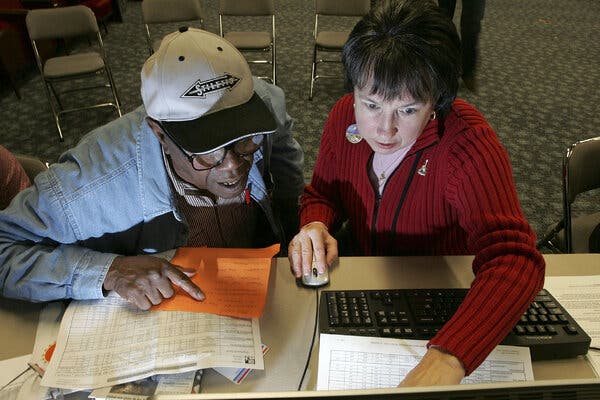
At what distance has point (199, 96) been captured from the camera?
1.05 meters

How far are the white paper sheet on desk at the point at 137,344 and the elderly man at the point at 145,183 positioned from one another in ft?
0.16

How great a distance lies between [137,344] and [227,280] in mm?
248

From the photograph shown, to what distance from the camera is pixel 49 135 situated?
3451 millimetres

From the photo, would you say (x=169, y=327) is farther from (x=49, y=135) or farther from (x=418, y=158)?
(x=49, y=135)

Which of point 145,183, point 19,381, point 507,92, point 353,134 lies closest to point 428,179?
point 353,134

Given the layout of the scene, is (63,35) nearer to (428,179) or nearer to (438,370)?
(428,179)

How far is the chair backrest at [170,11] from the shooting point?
148 inches

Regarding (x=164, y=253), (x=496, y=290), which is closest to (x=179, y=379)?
(x=164, y=253)

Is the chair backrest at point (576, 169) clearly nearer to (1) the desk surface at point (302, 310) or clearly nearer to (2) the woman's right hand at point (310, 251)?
(1) the desk surface at point (302, 310)

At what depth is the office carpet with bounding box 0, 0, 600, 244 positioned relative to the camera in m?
3.16

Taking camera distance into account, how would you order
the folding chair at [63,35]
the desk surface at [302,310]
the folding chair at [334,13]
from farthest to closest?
the folding chair at [334,13] → the folding chair at [63,35] → the desk surface at [302,310]

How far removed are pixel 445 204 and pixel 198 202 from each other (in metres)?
0.69

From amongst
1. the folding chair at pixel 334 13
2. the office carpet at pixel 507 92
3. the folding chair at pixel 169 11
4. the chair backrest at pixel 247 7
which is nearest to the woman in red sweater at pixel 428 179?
the office carpet at pixel 507 92

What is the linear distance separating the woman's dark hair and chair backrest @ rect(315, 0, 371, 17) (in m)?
2.91
